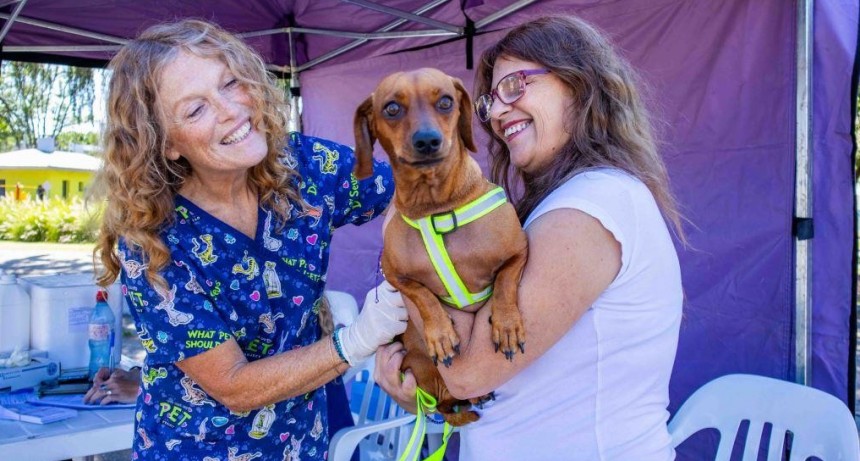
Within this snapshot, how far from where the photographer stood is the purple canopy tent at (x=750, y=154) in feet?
8.87

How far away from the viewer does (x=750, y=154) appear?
9.98 feet

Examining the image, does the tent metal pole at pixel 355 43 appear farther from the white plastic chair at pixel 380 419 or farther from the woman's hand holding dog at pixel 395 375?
the woman's hand holding dog at pixel 395 375

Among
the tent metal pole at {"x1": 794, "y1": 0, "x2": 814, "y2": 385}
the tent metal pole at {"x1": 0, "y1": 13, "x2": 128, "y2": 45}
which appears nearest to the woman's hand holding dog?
the tent metal pole at {"x1": 794, "y1": 0, "x2": 814, "y2": 385}

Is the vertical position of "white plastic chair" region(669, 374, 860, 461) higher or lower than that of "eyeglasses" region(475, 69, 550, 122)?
lower

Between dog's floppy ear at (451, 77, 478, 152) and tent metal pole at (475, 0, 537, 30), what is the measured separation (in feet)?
7.47

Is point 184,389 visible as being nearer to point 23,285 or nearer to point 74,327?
point 74,327

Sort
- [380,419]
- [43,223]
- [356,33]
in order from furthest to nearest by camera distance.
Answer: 1. [43,223]
2. [356,33]
3. [380,419]

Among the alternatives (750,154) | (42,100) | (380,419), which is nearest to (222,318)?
(380,419)

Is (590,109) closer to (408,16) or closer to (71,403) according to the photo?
(71,403)

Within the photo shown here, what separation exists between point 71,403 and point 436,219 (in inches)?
67.7

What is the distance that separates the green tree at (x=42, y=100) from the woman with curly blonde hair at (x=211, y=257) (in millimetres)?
22442

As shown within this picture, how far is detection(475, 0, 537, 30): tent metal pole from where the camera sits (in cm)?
386

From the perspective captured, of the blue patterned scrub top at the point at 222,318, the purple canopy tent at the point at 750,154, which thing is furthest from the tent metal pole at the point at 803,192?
the blue patterned scrub top at the point at 222,318

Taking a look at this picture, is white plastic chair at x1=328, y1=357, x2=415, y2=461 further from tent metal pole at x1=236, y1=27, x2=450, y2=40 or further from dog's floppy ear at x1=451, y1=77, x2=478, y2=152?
tent metal pole at x1=236, y1=27, x2=450, y2=40
